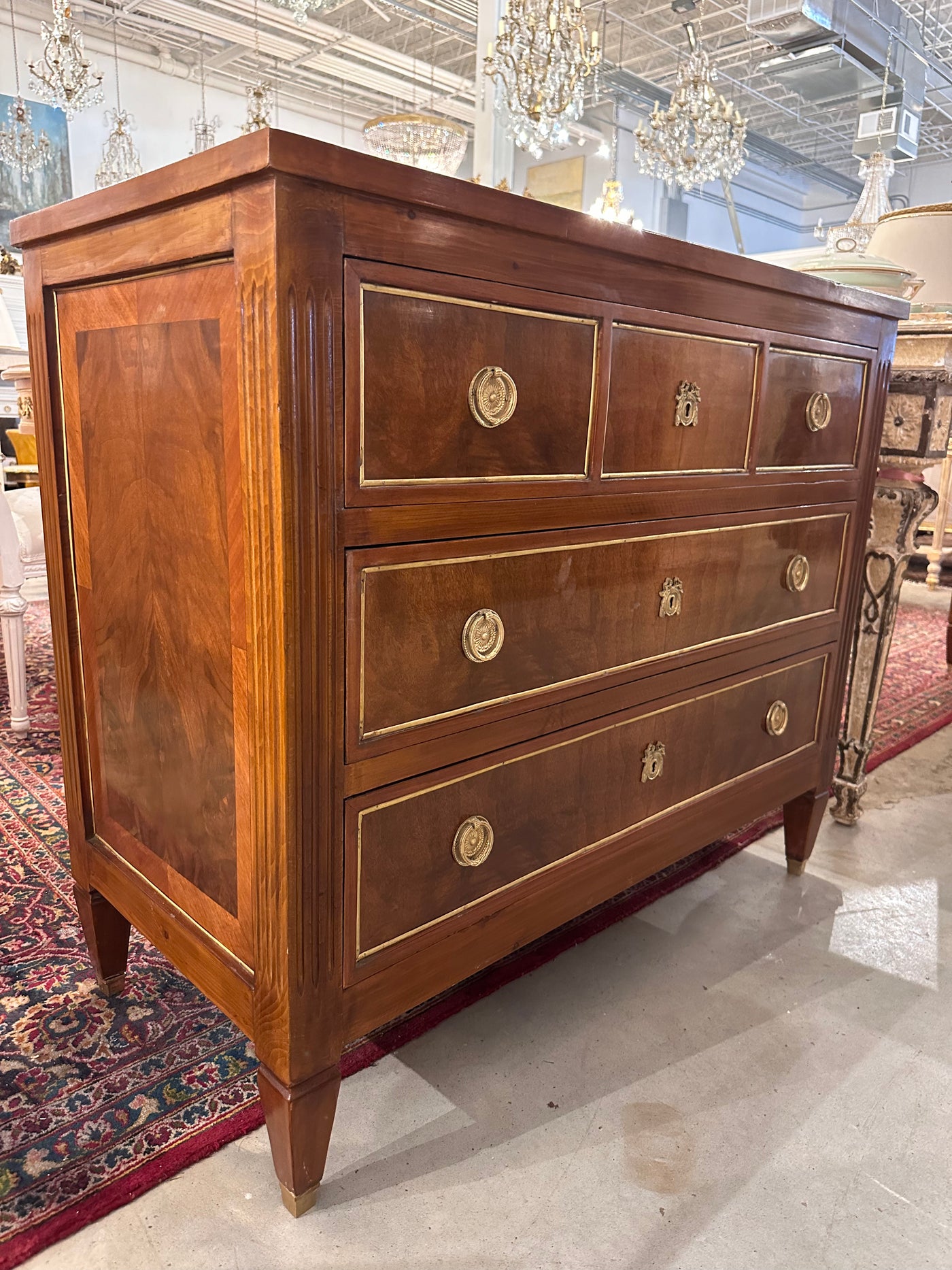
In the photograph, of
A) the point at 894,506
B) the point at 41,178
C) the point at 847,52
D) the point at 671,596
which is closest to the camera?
the point at 671,596

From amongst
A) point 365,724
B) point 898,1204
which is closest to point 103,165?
point 365,724

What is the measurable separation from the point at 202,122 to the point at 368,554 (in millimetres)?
7272

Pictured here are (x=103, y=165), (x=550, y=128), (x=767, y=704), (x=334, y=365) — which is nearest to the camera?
(x=334, y=365)

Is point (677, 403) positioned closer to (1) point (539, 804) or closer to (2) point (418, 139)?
(1) point (539, 804)

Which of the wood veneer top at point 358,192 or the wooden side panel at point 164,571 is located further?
the wooden side panel at point 164,571

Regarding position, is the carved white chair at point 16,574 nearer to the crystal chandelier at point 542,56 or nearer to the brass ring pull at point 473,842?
the brass ring pull at point 473,842

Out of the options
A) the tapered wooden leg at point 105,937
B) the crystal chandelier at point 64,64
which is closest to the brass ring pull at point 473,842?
the tapered wooden leg at point 105,937

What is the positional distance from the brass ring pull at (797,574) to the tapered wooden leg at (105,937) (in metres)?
1.23

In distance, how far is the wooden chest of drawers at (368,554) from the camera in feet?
2.82

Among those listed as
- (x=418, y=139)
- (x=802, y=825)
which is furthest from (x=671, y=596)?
(x=418, y=139)

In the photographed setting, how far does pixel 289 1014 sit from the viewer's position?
3.14 ft

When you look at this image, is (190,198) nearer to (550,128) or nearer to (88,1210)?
(88,1210)

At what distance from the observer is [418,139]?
1.91 m

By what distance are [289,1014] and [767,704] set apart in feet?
3.40
